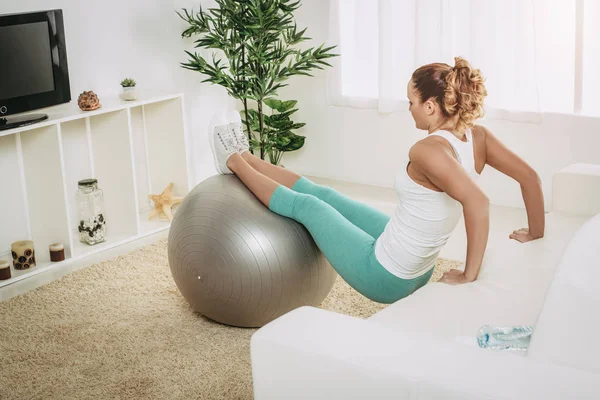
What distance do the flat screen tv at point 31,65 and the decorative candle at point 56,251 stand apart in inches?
23.7

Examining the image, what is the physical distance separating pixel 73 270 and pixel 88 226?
303 millimetres

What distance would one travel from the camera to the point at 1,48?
3.49 metres

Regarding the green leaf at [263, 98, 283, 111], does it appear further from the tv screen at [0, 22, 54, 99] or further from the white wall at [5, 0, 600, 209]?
the tv screen at [0, 22, 54, 99]

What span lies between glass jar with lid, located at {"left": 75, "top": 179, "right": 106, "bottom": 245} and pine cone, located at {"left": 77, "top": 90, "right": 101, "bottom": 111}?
0.36m

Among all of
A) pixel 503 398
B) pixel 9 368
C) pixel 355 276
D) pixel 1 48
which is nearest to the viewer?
pixel 503 398

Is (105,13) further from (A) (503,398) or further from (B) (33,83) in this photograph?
(A) (503,398)

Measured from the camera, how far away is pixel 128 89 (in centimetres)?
416

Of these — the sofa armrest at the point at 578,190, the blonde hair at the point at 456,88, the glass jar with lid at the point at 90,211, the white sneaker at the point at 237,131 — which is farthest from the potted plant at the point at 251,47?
the blonde hair at the point at 456,88

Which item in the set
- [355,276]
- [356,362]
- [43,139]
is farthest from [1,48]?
[356,362]

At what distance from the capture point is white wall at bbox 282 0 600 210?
166 inches

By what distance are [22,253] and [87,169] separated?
0.76 meters

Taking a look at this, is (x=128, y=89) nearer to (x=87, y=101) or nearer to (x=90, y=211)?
(x=87, y=101)

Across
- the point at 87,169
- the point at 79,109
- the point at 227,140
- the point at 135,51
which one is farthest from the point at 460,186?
the point at 135,51

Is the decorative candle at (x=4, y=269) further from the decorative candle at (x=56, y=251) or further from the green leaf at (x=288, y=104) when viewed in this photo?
the green leaf at (x=288, y=104)
